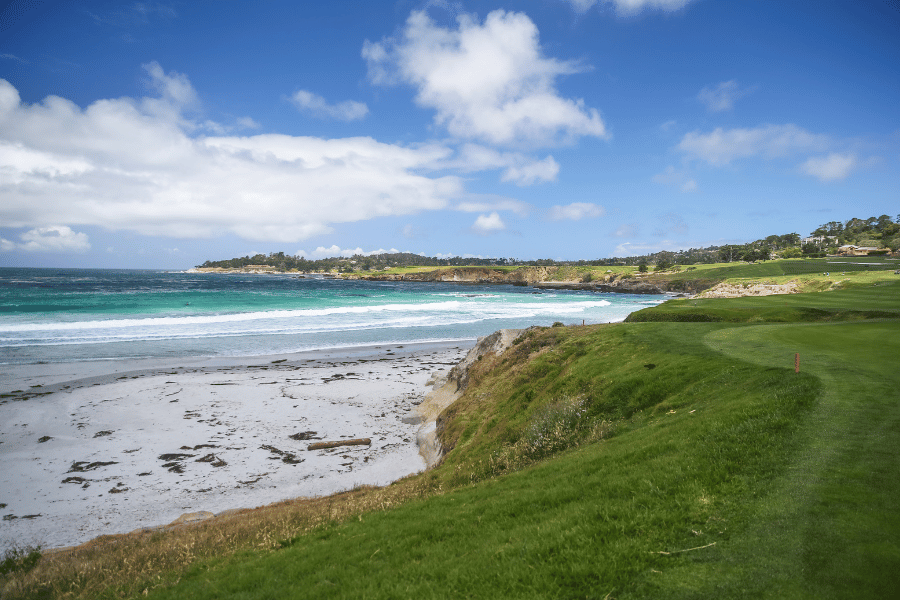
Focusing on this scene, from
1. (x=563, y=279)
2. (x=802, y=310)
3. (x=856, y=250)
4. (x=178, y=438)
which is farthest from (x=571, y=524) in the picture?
(x=563, y=279)

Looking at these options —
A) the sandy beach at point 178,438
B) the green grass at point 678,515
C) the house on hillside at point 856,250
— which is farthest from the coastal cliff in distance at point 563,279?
the green grass at point 678,515

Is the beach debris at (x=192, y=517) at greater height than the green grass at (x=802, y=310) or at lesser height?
lesser

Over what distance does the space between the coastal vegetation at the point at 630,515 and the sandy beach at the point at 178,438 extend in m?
3.19

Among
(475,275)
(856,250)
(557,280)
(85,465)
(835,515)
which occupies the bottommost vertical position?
(85,465)

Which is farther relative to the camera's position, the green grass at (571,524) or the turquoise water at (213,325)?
the turquoise water at (213,325)

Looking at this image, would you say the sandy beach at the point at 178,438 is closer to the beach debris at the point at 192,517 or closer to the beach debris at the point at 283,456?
the beach debris at the point at 283,456

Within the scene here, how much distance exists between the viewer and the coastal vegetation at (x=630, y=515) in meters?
4.74

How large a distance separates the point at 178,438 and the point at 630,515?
19305 millimetres

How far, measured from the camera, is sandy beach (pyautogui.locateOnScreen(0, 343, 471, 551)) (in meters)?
13.3

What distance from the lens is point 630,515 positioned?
5.91 meters

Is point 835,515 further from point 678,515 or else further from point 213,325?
point 213,325

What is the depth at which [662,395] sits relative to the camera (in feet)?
38.8

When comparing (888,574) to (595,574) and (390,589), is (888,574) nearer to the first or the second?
(595,574)

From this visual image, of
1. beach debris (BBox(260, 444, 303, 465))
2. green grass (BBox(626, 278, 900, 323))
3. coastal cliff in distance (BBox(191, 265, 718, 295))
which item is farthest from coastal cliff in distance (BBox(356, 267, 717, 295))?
beach debris (BBox(260, 444, 303, 465))
